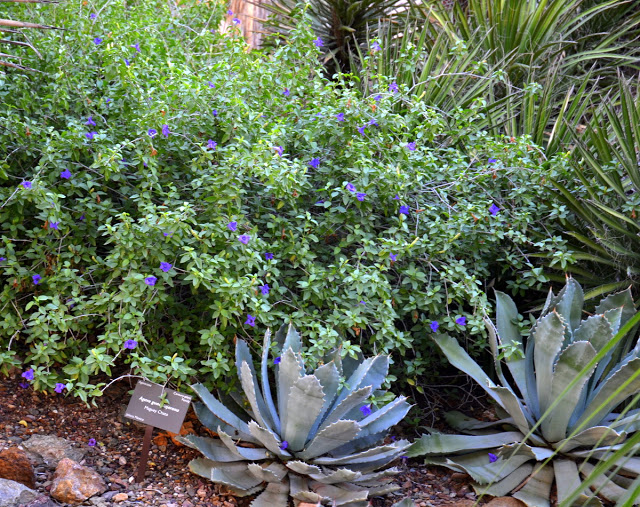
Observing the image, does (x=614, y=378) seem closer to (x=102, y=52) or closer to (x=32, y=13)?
(x=102, y=52)

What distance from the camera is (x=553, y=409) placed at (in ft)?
8.35

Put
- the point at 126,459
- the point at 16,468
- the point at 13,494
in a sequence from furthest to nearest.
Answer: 1. the point at 126,459
2. the point at 16,468
3. the point at 13,494

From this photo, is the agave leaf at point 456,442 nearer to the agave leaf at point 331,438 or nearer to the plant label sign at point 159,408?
the agave leaf at point 331,438

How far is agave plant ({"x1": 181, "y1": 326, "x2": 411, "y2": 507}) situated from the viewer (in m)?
2.38

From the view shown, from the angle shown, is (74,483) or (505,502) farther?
(505,502)

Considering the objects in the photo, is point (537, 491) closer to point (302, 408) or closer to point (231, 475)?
point (302, 408)

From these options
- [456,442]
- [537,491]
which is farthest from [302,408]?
[537,491]

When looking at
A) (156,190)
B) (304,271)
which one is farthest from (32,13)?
(304,271)

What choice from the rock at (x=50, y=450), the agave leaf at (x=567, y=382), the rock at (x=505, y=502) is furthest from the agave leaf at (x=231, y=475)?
the agave leaf at (x=567, y=382)

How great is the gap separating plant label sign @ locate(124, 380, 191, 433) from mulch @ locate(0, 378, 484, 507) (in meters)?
0.27

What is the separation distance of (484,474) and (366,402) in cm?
58

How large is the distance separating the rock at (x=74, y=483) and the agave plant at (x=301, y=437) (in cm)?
35

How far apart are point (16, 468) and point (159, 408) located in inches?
20.9

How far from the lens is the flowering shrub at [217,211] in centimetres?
253
